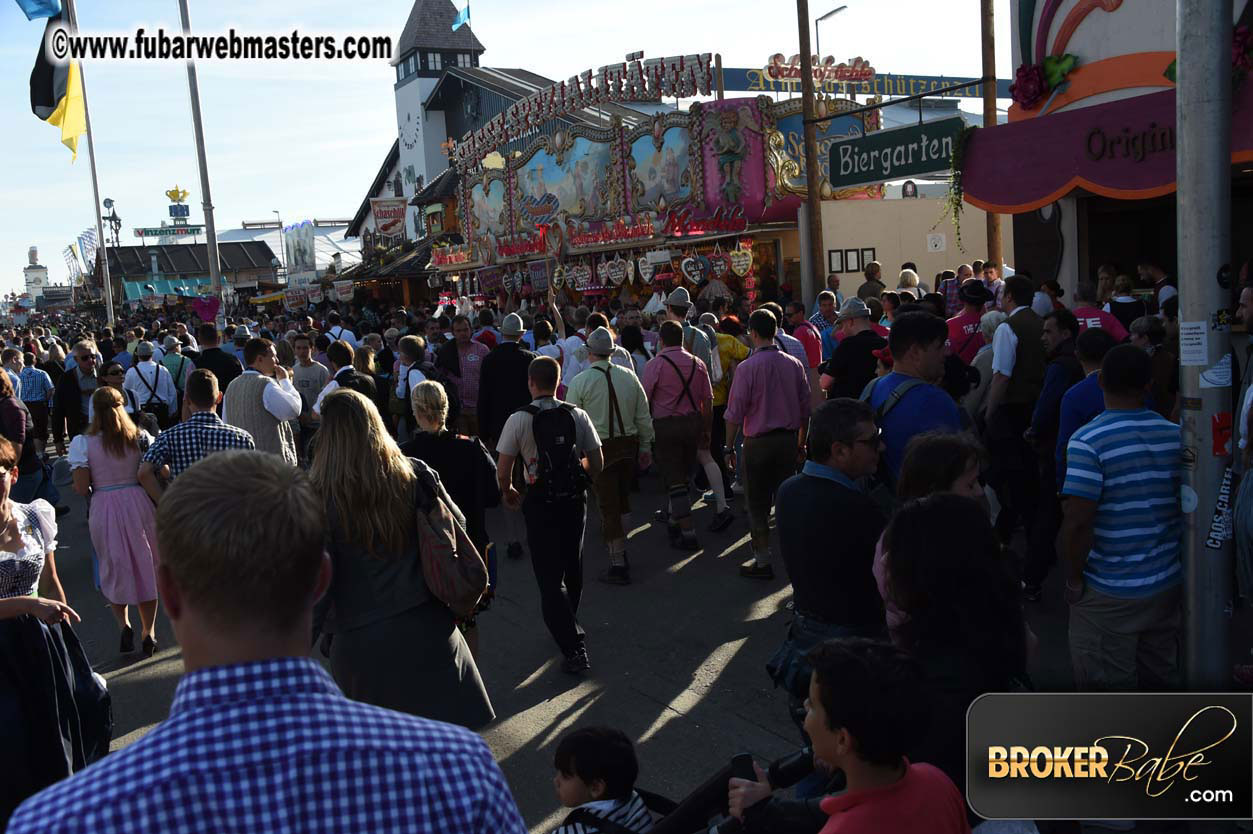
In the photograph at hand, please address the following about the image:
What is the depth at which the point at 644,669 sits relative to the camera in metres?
5.43

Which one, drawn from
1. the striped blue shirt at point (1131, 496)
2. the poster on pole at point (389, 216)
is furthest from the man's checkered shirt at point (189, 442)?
the poster on pole at point (389, 216)

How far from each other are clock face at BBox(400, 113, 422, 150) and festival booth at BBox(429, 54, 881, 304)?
2204 centimetres

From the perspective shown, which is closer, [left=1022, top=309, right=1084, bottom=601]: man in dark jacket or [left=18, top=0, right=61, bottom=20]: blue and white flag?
[left=1022, top=309, right=1084, bottom=601]: man in dark jacket

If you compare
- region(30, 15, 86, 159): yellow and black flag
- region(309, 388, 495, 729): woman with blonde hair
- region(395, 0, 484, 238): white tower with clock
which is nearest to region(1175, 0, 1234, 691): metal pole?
region(309, 388, 495, 729): woman with blonde hair

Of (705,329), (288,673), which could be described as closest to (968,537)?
(288,673)

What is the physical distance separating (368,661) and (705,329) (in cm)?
626

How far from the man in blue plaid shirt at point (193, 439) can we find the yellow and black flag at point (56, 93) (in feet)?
58.5

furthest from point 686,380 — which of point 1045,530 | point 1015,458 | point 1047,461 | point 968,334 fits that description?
point 1045,530

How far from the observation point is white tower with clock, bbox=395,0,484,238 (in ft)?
157

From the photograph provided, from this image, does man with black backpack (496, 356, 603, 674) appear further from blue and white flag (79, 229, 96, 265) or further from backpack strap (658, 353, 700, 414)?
blue and white flag (79, 229, 96, 265)

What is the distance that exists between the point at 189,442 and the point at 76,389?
8.18 metres

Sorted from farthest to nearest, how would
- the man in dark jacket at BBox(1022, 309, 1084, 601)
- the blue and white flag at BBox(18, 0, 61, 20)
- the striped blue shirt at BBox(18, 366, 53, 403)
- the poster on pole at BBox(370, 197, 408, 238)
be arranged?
the poster on pole at BBox(370, 197, 408, 238)
the blue and white flag at BBox(18, 0, 61, 20)
the striped blue shirt at BBox(18, 366, 53, 403)
the man in dark jacket at BBox(1022, 309, 1084, 601)

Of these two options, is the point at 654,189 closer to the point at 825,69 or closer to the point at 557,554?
the point at 825,69

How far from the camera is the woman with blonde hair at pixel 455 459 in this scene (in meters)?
4.91
